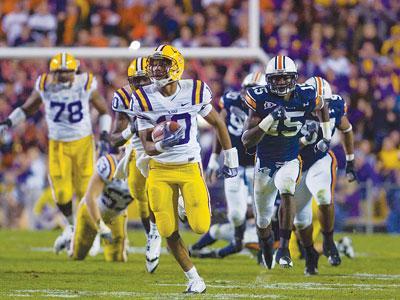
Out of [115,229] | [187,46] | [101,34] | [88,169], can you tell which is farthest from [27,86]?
[115,229]

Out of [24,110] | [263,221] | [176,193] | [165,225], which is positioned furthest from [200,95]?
[24,110]

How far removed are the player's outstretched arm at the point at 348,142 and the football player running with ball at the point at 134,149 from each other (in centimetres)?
158

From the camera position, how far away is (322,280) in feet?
27.8

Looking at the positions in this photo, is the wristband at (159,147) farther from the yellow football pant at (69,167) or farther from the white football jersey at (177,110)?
the yellow football pant at (69,167)

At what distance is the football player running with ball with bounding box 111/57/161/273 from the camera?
9133 millimetres

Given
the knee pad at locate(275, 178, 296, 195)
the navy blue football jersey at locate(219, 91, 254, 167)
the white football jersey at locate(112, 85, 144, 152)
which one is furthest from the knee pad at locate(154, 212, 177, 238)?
the navy blue football jersey at locate(219, 91, 254, 167)

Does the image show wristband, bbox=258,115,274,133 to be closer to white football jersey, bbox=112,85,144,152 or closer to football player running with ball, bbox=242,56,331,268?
football player running with ball, bbox=242,56,331,268

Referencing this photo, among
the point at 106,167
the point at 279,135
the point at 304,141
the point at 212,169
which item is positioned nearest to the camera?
the point at 279,135

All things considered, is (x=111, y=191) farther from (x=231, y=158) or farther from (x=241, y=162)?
(x=231, y=158)

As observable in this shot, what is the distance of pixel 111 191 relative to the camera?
33.6ft

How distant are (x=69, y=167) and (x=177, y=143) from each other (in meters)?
3.89

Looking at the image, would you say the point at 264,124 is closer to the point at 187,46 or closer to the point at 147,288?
the point at 147,288

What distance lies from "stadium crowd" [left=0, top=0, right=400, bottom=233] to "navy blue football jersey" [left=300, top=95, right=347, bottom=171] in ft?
16.7

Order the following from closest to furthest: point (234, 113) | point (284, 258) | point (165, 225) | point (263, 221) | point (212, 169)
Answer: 1. point (165, 225)
2. point (284, 258)
3. point (263, 221)
4. point (212, 169)
5. point (234, 113)
